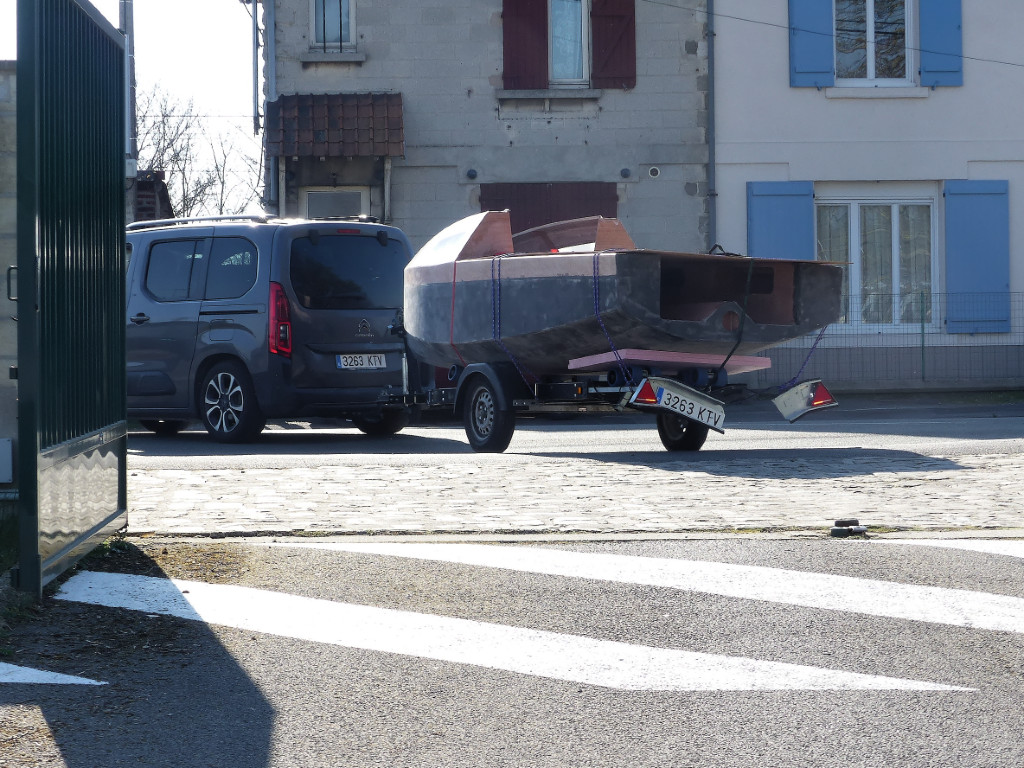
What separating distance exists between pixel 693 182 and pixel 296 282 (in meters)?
10.7

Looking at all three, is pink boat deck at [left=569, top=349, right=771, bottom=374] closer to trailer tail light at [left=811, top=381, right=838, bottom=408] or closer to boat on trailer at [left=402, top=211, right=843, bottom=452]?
boat on trailer at [left=402, top=211, right=843, bottom=452]

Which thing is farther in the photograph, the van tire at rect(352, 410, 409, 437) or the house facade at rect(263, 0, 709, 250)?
the house facade at rect(263, 0, 709, 250)

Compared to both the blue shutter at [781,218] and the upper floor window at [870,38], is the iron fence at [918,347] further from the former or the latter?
the upper floor window at [870,38]

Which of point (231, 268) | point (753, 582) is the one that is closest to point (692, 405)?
point (231, 268)

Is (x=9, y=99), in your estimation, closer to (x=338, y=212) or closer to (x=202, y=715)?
(x=202, y=715)

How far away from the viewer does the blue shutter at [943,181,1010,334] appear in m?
21.8

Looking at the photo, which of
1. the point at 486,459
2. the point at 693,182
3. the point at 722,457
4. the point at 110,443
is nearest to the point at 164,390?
the point at 486,459

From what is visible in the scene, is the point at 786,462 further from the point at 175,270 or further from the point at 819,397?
the point at 175,270

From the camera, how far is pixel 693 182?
22.0m

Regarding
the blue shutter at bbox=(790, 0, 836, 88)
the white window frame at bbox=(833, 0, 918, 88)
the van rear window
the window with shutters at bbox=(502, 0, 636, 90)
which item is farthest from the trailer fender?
the white window frame at bbox=(833, 0, 918, 88)

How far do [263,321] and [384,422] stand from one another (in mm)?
2100

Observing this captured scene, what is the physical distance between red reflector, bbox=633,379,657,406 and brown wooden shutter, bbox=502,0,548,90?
40.6 feet

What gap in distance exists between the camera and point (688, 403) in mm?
10500

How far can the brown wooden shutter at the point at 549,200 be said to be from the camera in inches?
859
